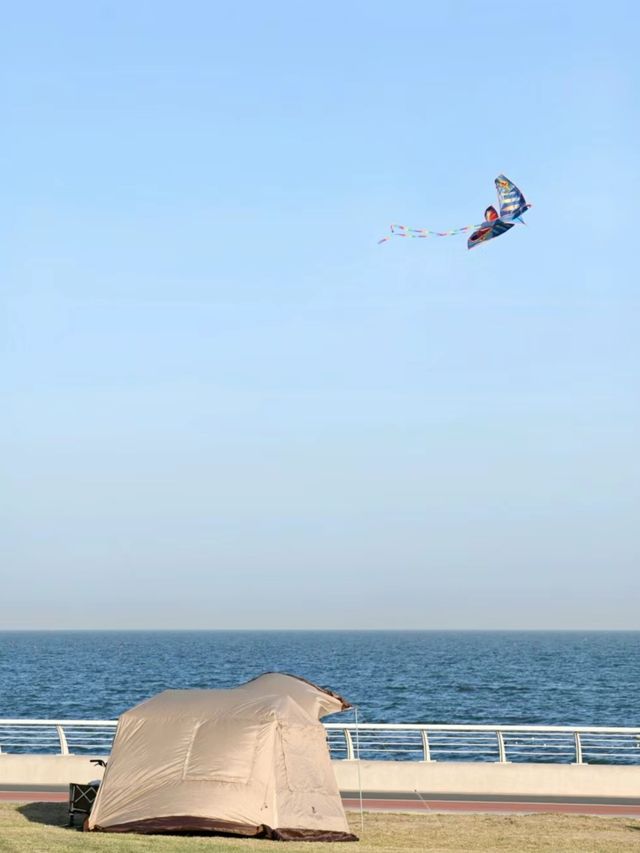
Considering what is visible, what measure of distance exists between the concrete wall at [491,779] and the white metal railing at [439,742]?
40 centimetres

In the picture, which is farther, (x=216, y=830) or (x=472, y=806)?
(x=472, y=806)

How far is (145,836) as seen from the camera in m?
17.7

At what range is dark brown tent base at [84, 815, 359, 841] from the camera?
17.7m

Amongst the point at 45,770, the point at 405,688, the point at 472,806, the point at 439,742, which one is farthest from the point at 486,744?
the point at 405,688

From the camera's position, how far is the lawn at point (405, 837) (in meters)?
16.6

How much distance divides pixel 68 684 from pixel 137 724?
71.3 meters

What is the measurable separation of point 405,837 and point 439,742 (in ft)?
84.5

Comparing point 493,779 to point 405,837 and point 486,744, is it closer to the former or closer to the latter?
point 486,744

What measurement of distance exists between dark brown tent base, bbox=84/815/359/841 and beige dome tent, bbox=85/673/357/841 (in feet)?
0.05

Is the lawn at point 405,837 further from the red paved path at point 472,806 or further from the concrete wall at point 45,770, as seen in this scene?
the concrete wall at point 45,770

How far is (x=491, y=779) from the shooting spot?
23984mm

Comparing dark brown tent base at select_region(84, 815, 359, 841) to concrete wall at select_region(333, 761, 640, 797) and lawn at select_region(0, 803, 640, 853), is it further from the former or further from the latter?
concrete wall at select_region(333, 761, 640, 797)

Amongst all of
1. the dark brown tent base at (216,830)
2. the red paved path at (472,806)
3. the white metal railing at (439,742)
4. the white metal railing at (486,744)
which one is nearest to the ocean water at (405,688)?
the white metal railing at (439,742)

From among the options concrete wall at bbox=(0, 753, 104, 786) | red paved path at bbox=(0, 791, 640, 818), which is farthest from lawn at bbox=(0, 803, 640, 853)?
concrete wall at bbox=(0, 753, 104, 786)
